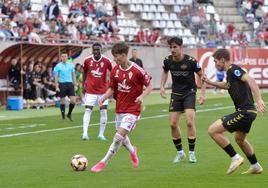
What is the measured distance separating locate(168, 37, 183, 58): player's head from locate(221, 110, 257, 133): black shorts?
2558 mm

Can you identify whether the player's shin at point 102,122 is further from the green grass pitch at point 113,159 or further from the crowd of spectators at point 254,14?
the crowd of spectators at point 254,14

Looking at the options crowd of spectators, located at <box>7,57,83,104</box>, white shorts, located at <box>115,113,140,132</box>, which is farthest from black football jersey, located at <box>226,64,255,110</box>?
Result: crowd of spectators, located at <box>7,57,83,104</box>

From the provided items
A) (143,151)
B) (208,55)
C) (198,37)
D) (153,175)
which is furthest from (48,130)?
(198,37)

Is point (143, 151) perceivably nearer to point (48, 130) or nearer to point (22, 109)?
point (48, 130)

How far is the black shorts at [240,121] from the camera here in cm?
1430

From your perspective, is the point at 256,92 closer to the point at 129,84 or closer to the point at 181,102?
the point at 129,84

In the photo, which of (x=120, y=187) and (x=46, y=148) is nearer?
(x=120, y=187)

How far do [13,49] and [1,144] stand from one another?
15.0 metres

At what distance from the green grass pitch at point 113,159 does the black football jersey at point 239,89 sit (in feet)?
3.62

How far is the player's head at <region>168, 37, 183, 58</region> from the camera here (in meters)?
16.4

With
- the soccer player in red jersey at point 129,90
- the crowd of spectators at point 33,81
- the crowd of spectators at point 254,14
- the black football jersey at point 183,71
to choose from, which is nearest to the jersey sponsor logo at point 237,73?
the soccer player in red jersey at point 129,90

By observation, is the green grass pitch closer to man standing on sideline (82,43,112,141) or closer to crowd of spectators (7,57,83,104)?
man standing on sideline (82,43,112,141)

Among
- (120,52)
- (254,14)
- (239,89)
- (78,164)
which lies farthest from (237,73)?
(254,14)

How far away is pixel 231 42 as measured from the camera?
5391cm
